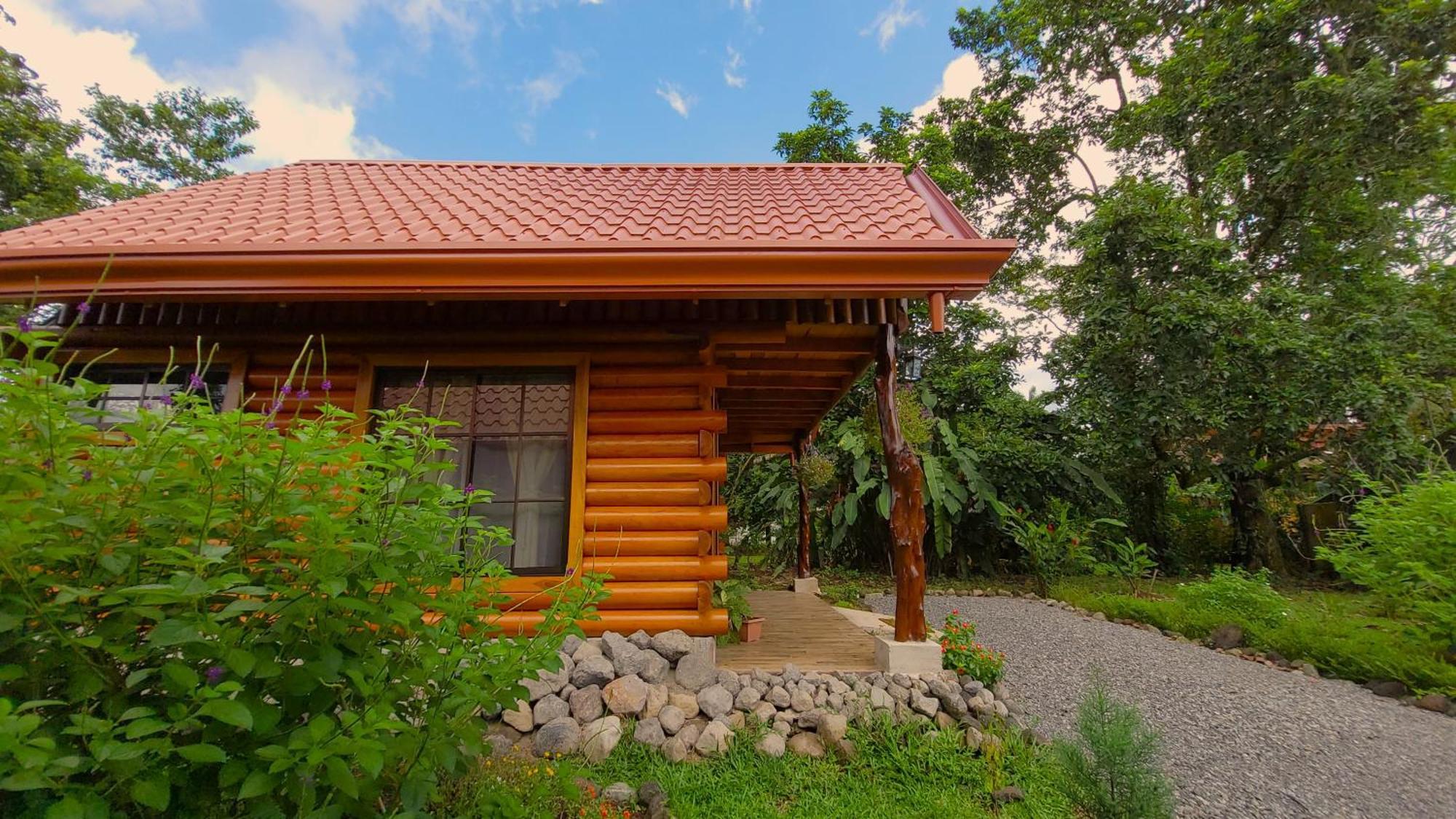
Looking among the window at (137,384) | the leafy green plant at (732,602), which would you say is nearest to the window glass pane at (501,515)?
the leafy green plant at (732,602)

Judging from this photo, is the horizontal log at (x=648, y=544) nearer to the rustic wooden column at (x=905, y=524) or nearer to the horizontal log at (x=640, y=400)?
the horizontal log at (x=640, y=400)

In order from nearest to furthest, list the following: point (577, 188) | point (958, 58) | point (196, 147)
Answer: point (577, 188) → point (958, 58) → point (196, 147)

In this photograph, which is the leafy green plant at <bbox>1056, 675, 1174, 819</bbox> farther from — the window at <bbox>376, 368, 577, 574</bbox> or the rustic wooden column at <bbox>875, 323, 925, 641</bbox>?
the window at <bbox>376, 368, 577, 574</bbox>

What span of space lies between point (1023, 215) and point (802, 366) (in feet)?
38.9

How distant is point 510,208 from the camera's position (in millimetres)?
4434

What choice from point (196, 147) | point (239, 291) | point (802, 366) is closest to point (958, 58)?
point (802, 366)

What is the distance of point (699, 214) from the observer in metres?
4.19

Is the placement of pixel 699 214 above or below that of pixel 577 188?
below

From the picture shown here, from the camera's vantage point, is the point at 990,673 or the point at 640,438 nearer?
the point at 990,673

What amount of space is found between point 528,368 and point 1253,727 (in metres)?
5.37

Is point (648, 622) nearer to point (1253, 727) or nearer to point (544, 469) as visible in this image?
point (544, 469)

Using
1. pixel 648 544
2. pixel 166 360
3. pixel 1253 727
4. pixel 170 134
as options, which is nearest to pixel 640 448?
pixel 648 544

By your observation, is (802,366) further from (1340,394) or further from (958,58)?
(958,58)

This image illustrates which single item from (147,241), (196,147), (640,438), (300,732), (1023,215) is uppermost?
(196,147)
